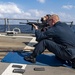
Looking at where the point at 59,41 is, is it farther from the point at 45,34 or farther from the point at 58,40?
the point at 45,34

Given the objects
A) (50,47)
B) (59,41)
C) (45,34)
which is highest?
(45,34)

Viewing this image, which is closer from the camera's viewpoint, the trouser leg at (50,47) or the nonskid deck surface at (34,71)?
the nonskid deck surface at (34,71)

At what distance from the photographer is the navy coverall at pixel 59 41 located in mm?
5945

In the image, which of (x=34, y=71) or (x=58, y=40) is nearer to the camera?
(x=34, y=71)

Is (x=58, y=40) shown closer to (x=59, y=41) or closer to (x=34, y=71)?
(x=59, y=41)

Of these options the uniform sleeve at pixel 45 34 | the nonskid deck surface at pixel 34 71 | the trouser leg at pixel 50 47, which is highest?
the uniform sleeve at pixel 45 34

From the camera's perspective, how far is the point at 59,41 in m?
6.12

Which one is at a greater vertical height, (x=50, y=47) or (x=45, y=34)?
(x=45, y=34)

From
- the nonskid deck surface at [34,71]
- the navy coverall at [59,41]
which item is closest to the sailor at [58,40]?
the navy coverall at [59,41]

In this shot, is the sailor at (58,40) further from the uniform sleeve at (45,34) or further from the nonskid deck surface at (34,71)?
the nonskid deck surface at (34,71)

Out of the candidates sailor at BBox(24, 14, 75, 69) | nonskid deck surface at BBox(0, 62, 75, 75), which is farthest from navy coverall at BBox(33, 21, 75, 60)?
nonskid deck surface at BBox(0, 62, 75, 75)

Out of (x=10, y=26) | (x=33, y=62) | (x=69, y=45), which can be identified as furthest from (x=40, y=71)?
(x=10, y=26)

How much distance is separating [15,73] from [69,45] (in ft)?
4.64

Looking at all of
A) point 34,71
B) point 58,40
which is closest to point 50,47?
point 58,40
